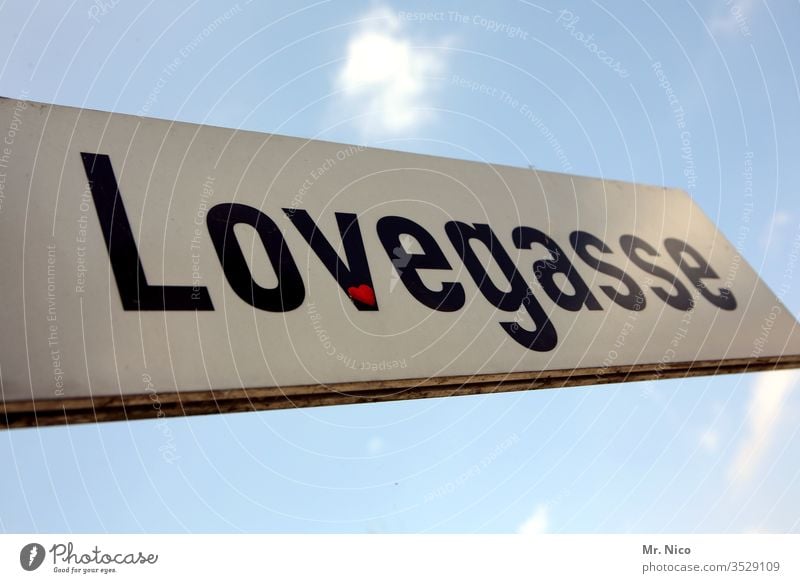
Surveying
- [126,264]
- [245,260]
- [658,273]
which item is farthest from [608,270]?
[126,264]

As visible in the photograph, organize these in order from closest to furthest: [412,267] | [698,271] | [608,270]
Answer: [412,267] < [608,270] < [698,271]

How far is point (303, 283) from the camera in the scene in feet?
7.85

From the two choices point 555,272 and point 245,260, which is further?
point 555,272
